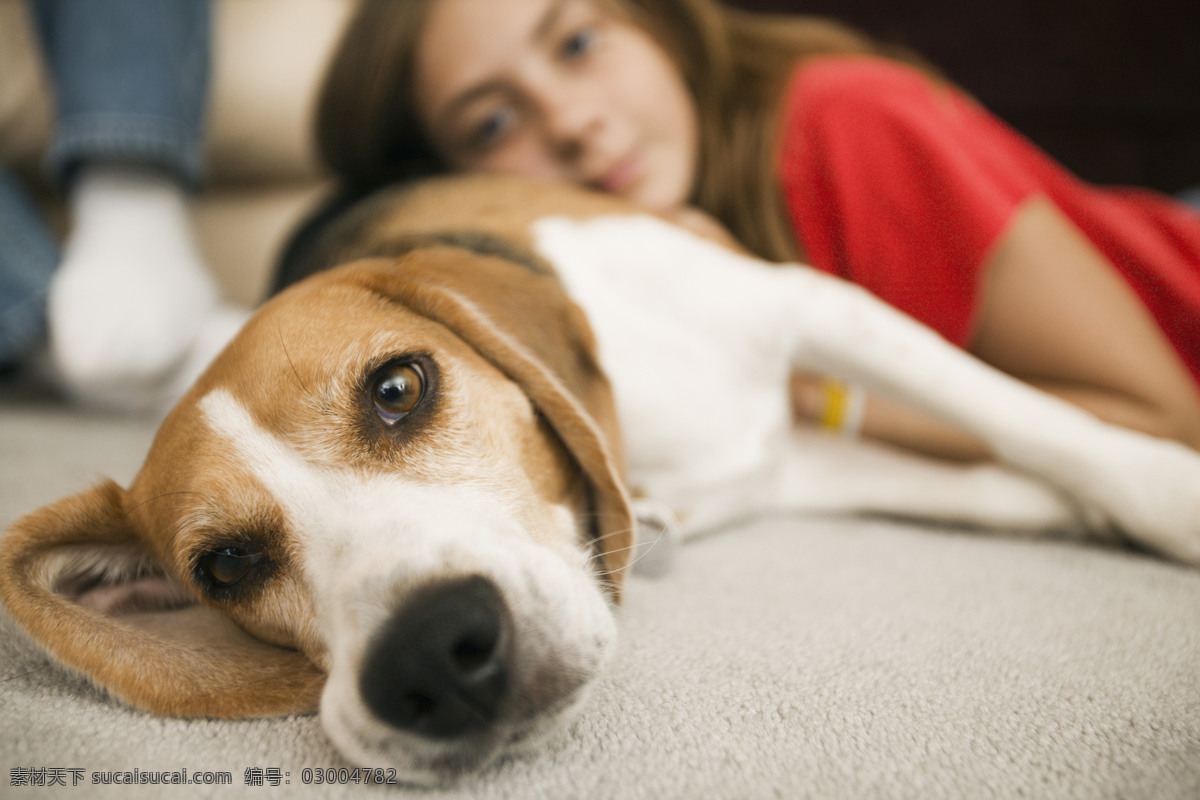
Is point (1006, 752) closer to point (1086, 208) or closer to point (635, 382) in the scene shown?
point (635, 382)

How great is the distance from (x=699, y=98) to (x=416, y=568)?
90.7 inches

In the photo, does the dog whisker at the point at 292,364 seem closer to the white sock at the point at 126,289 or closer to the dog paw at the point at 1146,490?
Answer: the white sock at the point at 126,289

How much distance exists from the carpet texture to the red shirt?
986 millimetres

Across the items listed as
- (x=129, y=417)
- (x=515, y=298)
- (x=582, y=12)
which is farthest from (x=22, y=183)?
(x=515, y=298)

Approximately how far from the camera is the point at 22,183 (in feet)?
12.0

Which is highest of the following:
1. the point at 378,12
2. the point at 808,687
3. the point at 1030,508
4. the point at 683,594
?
the point at 378,12

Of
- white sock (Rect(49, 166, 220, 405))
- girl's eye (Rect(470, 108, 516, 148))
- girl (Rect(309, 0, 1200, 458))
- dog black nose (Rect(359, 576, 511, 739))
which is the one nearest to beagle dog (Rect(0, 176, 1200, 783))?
dog black nose (Rect(359, 576, 511, 739))

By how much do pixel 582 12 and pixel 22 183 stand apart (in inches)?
122

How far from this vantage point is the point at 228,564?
1179 mm

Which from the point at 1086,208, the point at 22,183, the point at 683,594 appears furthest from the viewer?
the point at 22,183

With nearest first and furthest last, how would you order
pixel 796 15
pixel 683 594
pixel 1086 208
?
pixel 683 594
pixel 1086 208
pixel 796 15

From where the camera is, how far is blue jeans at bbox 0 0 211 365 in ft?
8.00

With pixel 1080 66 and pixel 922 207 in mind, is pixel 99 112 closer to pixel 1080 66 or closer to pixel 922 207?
pixel 922 207

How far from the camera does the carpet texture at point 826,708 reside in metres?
0.86
